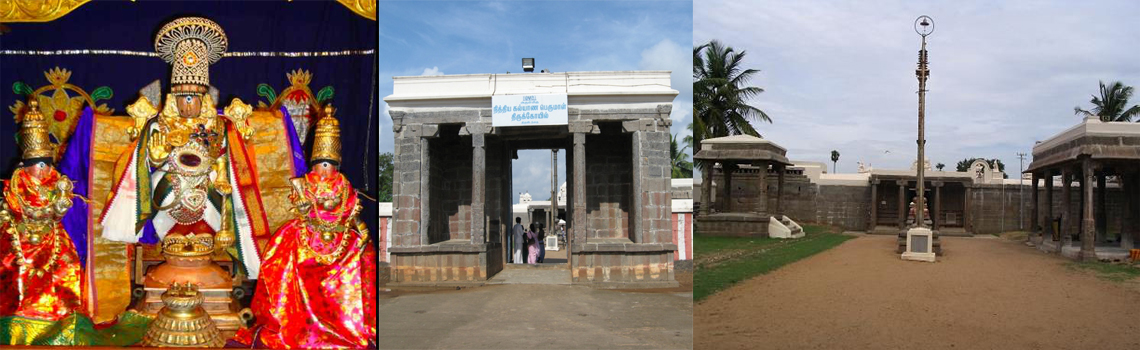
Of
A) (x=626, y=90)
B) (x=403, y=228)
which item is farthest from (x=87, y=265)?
(x=626, y=90)

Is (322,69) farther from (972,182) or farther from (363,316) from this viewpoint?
(972,182)

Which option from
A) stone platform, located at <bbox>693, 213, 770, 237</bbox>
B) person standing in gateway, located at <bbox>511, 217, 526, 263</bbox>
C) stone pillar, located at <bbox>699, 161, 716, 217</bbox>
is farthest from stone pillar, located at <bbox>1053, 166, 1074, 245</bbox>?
person standing in gateway, located at <bbox>511, 217, 526, 263</bbox>

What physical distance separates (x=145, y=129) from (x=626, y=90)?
520cm

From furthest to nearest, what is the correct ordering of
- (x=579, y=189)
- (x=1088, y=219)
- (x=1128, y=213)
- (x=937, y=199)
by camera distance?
(x=937, y=199) → (x=1128, y=213) → (x=1088, y=219) → (x=579, y=189)

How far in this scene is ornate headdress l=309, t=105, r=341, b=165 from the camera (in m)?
5.52

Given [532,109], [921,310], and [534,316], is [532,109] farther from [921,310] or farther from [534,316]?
[921,310]

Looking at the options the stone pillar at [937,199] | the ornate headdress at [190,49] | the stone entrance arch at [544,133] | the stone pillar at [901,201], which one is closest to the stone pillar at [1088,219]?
the stone pillar at [901,201]

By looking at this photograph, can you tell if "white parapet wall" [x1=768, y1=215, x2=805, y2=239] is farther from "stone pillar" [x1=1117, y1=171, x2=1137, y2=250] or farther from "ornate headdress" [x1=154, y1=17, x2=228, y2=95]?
"ornate headdress" [x1=154, y1=17, x2=228, y2=95]

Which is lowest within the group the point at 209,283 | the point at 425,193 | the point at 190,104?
the point at 209,283

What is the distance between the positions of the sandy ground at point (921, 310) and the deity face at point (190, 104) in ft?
16.0

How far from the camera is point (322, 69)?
220 inches

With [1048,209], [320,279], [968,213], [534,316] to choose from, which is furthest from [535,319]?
[968,213]

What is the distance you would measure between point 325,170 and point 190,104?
3.62 ft

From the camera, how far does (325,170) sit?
5.54 meters
